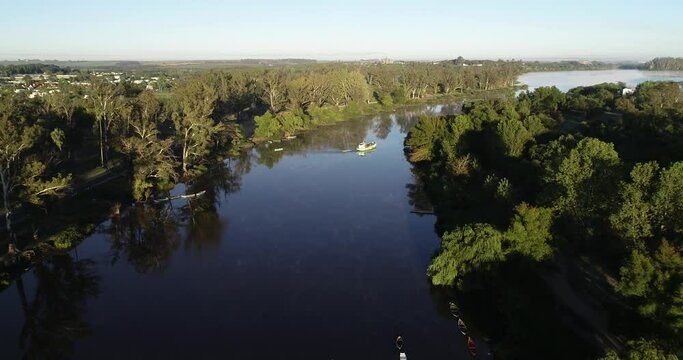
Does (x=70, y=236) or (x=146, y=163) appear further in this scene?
(x=146, y=163)

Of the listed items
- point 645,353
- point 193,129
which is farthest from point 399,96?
point 645,353

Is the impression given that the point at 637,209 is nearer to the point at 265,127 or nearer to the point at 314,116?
the point at 265,127

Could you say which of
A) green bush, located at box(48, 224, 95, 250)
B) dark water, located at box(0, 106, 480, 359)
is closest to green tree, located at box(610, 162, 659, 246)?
dark water, located at box(0, 106, 480, 359)

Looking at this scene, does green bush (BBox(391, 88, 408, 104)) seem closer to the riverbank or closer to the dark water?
the riverbank

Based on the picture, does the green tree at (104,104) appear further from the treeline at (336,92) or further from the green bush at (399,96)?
the green bush at (399,96)

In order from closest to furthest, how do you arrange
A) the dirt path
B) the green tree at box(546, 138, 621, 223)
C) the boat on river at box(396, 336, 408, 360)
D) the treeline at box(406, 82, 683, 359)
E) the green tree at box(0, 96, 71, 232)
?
the treeline at box(406, 82, 683, 359), the dirt path, the boat on river at box(396, 336, 408, 360), the green tree at box(546, 138, 621, 223), the green tree at box(0, 96, 71, 232)

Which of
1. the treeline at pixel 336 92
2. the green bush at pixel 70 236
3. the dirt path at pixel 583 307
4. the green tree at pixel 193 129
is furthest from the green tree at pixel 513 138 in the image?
the treeline at pixel 336 92

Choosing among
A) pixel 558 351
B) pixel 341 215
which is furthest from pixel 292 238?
pixel 558 351
